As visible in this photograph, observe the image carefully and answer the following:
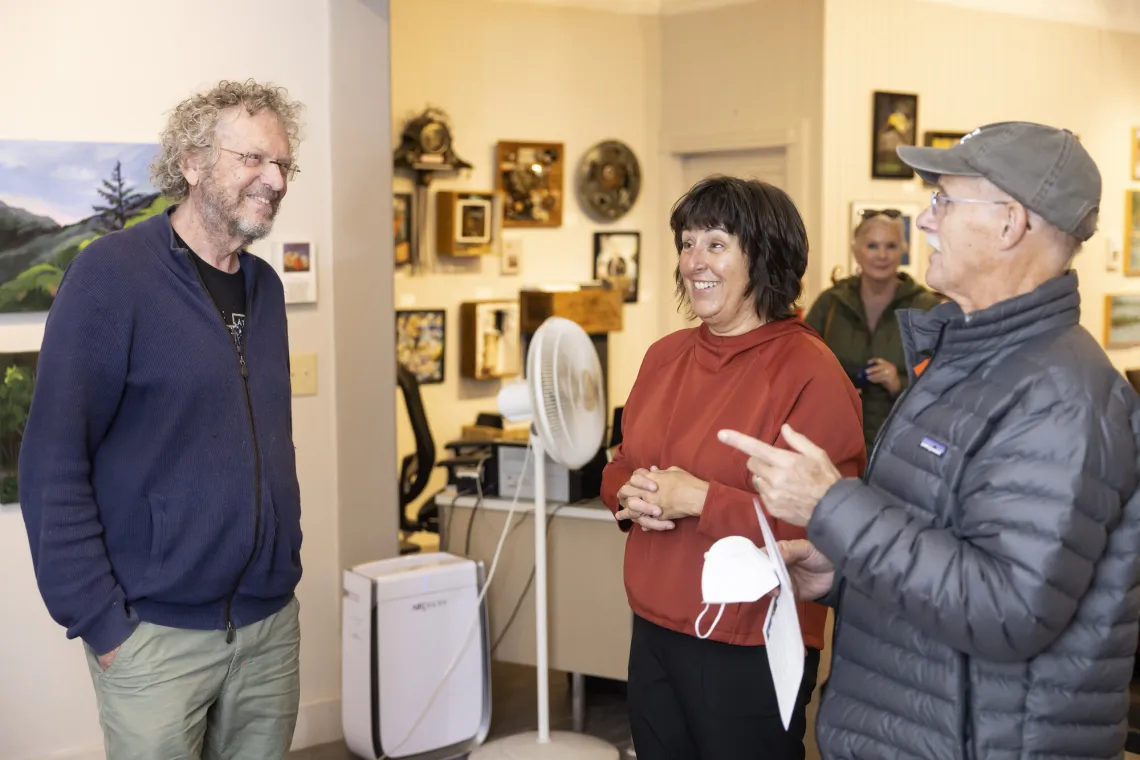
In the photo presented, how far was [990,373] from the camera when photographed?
5.17 feet

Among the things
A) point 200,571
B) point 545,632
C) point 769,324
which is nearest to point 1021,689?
point 769,324

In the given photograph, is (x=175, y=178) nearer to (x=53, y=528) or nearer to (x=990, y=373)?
(x=53, y=528)

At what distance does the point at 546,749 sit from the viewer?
3654 millimetres

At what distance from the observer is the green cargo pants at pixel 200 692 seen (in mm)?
2119

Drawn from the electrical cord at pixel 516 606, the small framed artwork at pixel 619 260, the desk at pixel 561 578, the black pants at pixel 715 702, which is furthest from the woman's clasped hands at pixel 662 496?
the small framed artwork at pixel 619 260

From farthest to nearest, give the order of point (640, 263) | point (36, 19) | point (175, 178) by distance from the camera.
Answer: point (640, 263) < point (36, 19) < point (175, 178)

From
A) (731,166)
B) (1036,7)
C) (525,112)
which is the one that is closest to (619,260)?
(731,166)

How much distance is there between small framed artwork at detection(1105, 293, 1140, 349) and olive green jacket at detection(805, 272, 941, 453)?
12.1ft

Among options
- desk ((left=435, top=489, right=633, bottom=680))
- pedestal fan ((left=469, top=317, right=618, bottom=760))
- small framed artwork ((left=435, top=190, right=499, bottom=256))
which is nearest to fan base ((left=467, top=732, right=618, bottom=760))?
pedestal fan ((left=469, top=317, right=618, bottom=760))

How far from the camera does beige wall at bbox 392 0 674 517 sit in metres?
6.59

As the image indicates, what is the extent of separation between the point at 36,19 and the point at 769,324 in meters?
2.25

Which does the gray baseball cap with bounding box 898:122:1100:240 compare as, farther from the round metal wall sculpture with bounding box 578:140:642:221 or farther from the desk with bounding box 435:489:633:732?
the round metal wall sculpture with bounding box 578:140:642:221

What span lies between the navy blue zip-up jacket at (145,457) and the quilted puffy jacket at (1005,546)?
3.68ft

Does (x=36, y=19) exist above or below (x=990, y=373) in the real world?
above
